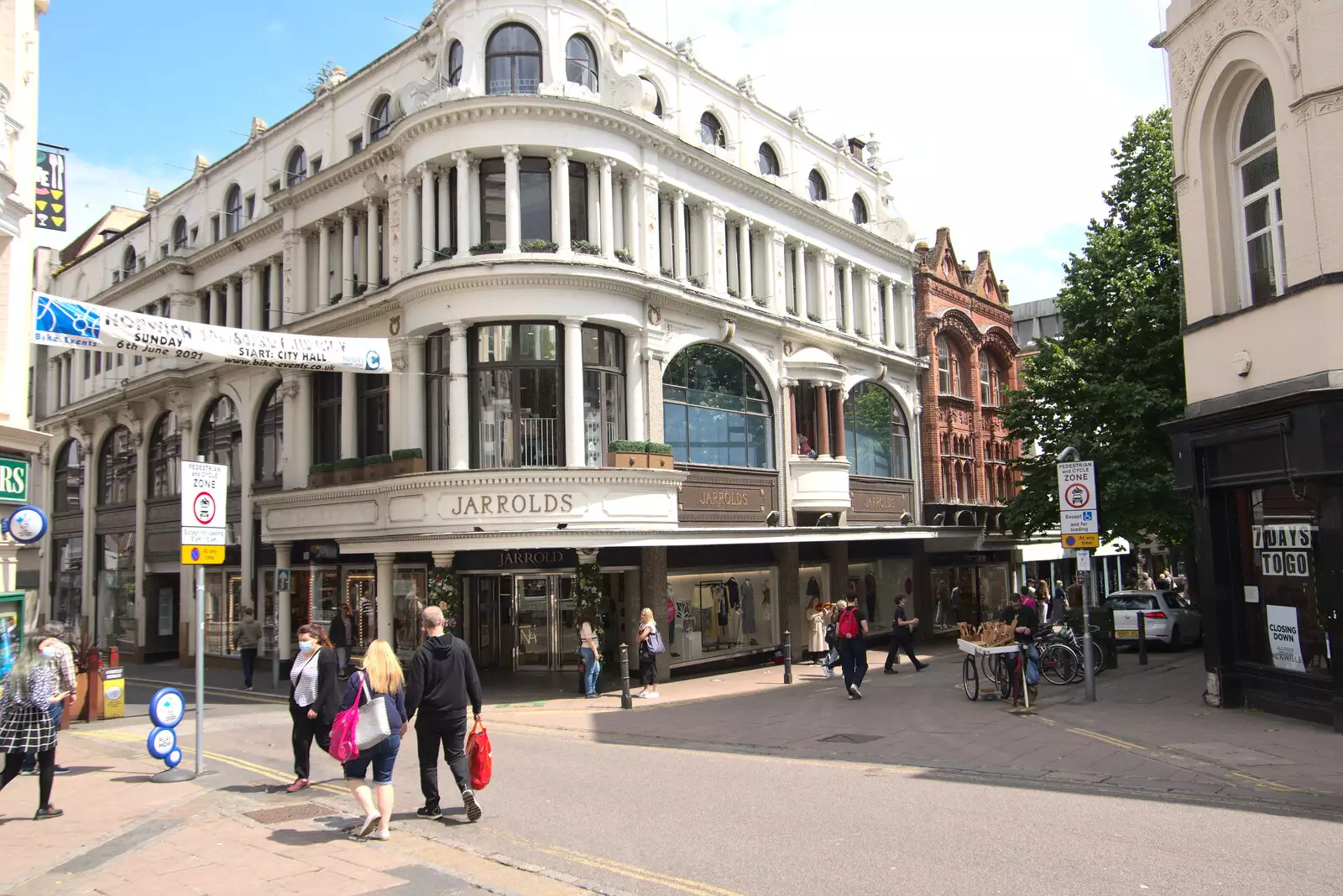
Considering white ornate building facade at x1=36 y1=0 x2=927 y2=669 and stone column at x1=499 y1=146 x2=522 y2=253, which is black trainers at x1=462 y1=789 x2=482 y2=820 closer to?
white ornate building facade at x1=36 y1=0 x2=927 y2=669

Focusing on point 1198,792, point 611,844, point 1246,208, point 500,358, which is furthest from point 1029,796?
point 500,358

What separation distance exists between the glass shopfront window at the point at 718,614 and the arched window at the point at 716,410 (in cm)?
279

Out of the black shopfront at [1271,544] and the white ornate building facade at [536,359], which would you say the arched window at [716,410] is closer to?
the white ornate building facade at [536,359]

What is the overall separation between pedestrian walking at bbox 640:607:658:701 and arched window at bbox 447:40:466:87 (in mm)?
11753

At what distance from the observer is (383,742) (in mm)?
8250

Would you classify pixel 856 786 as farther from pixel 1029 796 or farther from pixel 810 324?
pixel 810 324

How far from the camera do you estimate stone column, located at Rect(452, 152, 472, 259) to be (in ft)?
65.9

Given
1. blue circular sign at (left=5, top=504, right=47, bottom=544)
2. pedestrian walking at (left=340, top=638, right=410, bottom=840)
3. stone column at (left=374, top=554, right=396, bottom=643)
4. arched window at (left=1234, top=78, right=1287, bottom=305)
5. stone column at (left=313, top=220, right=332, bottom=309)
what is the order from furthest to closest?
stone column at (left=313, top=220, right=332, bottom=309) → stone column at (left=374, top=554, right=396, bottom=643) → blue circular sign at (left=5, top=504, right=47, bottom=544) → arched window at (left=1234, top=78, right=1287, bottom=305) → pedestrian walking at (left=340, top=638, right=410, bottom=840)

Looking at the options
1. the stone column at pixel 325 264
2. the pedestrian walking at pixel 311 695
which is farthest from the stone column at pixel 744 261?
the pedestrian walking at pixel 311 695

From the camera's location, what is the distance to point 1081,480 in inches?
637

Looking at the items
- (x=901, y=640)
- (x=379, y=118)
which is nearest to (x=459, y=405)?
(x=379, y=118)

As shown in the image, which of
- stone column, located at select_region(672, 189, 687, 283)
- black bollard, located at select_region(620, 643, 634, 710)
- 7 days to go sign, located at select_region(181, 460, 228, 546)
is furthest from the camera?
stone column, located at select_region(672, 189, 687, 283)

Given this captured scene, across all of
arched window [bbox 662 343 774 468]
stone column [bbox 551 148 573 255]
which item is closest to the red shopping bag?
stone column [bbox 551 148 573 255]

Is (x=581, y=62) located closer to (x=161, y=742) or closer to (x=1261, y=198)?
(x=1261, y=198)
